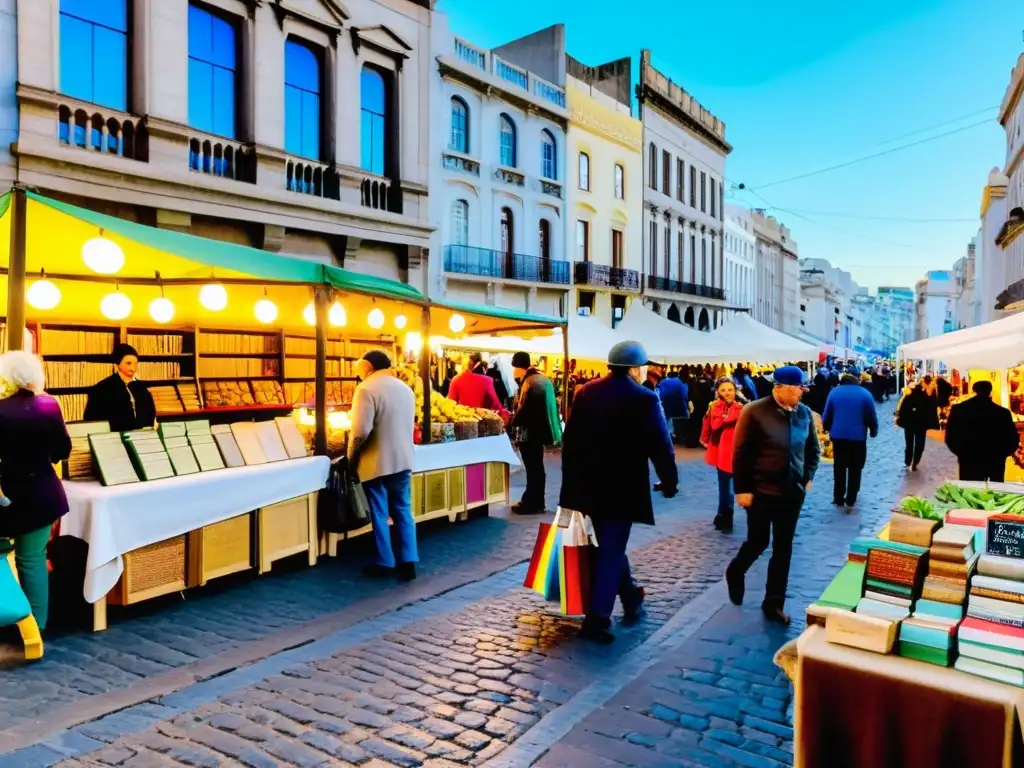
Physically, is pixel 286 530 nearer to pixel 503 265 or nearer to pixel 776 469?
pixel 776 469

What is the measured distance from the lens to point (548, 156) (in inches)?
1161

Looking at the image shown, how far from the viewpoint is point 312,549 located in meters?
7.26

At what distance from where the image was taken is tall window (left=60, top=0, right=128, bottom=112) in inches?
508

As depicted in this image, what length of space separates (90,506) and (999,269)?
49.5 meters

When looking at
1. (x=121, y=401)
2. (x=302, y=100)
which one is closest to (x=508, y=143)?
(x=302, y=100)

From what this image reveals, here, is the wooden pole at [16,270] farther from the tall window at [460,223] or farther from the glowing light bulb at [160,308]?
the tall window at [460,223]

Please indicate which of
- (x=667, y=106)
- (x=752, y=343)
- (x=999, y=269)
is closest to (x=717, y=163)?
(x=667, y=106)

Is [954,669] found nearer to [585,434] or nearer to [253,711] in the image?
[585,434]

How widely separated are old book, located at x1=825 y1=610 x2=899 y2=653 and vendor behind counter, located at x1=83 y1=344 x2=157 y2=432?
6.71 m

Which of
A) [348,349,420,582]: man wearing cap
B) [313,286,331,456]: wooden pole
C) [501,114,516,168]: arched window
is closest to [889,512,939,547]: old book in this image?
[348,349,420,582]: man wearing cap

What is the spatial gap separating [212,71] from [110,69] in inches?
83.5

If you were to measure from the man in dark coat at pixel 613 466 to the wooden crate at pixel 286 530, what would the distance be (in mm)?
2919

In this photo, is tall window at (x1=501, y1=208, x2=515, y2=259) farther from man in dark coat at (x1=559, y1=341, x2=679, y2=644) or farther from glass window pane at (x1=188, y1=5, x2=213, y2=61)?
man in dark coat at (x1=559, y1=341, x2=679, y2=644)

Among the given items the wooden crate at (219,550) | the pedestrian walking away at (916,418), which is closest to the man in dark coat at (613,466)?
the wooden crate at (219,550)
